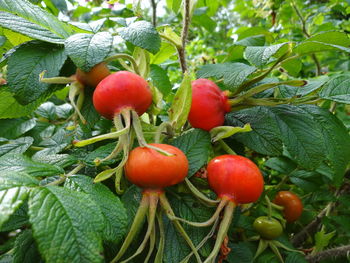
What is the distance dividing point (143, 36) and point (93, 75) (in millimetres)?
177

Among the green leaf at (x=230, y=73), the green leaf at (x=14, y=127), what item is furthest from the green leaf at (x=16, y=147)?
the green leaf at (x=230, y=73)

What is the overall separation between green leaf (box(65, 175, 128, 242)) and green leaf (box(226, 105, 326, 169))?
0.47 meters

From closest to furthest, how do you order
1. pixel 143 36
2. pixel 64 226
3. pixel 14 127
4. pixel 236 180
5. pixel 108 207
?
pixel 64 226, pixel 108 207, pixel 236 180, pixel 143 36, pixel 14 127

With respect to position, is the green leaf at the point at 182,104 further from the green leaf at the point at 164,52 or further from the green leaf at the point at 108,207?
the green leaf at the point at 164,52

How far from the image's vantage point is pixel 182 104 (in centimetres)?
92

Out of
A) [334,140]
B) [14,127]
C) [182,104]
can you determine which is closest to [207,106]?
[182,104]

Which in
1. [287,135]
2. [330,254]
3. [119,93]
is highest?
[119,93]

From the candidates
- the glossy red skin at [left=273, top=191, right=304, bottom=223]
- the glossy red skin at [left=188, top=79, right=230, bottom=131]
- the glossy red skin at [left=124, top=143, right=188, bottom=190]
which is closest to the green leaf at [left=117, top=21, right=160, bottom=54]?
the glossy red skin at [left=188, top=79, right=230, bottom=131]

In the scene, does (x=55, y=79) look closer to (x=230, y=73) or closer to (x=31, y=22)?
(x=31, y=22)

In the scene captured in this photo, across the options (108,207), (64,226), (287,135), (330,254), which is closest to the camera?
(64,226)

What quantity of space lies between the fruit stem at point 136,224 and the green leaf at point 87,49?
36 cm

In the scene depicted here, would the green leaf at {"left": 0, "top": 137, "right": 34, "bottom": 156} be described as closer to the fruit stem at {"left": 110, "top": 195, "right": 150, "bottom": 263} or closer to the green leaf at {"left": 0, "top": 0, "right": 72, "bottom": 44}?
the green leaf at {"left": 0, "top": 0, "right": 72, "bottom": 44}

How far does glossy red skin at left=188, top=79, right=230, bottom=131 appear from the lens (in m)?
0.98

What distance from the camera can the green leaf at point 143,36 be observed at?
93 centimetres
